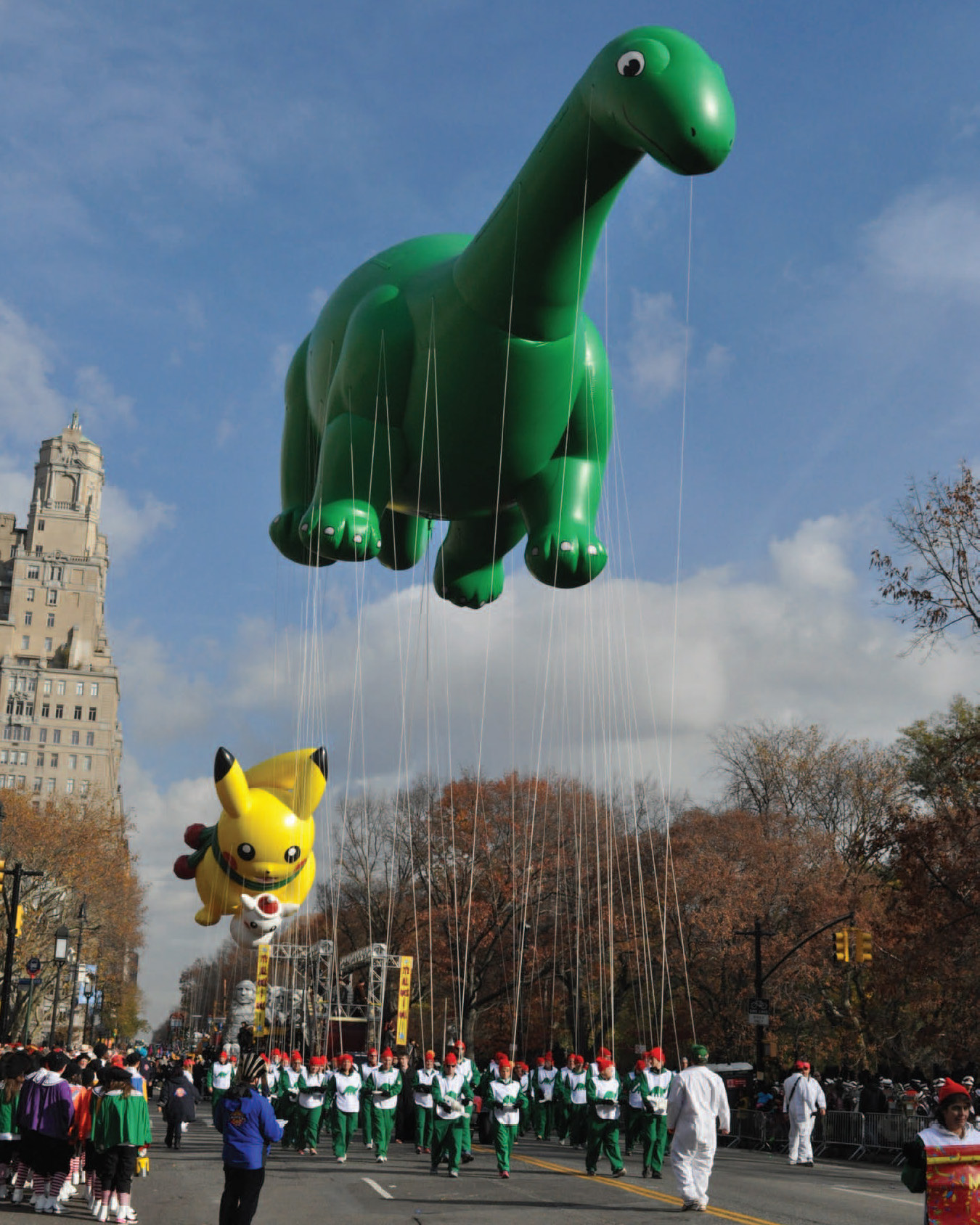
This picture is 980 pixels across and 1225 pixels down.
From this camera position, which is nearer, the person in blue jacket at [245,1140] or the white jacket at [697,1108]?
the person in blue jacket at [245,1140]

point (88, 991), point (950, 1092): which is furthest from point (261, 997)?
point (950, 1092)

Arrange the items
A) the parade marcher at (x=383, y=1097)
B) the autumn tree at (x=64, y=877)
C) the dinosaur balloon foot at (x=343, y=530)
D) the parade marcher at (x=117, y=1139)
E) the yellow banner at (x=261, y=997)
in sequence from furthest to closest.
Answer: the autumn tree at (x=64, y=877), the yellow banner at (x=261, y=997), the parade marcher at (x=383, y=1097), the dinosaur balloon foot at (x=343, y=530), the parade marcher at (x=117, y=1139)

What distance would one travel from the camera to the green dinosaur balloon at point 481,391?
10484 mm

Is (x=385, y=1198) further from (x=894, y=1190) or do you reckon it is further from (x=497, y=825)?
(x=497, y=825)

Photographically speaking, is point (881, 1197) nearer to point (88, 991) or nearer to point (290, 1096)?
point (290, 1096)

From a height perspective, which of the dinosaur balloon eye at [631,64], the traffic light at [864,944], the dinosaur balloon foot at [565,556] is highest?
the dinosaur balloon eye at [631,64]

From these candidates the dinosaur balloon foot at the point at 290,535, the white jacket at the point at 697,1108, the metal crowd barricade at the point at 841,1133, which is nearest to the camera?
the white jacket at the point at 697,1108

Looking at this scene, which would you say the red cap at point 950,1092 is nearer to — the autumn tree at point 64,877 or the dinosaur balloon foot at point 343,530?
the dinosaur balloon foot at point 343,530

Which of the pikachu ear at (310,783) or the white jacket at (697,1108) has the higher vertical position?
the pikachu ear at (310,783)

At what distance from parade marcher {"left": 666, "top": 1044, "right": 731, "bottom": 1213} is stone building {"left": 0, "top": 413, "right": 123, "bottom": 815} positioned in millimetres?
91743

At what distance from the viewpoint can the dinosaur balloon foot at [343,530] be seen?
11898mm

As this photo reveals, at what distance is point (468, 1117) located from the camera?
16109 millimetres

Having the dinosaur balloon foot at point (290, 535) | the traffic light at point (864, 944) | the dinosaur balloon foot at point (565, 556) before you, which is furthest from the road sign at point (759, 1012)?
the dinosaur balloon foot at point (290, 535)

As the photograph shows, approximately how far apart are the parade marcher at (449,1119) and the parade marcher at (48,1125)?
534cm
